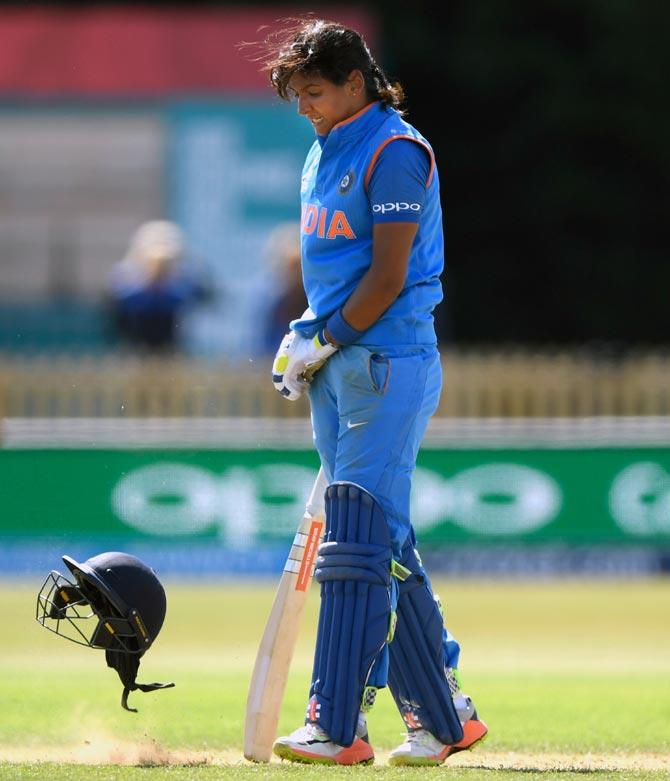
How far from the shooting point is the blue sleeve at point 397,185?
221 inches

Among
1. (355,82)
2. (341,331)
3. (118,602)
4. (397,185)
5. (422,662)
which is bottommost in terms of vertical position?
(422,662)

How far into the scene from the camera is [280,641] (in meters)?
5.93

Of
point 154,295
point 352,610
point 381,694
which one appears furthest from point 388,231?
point 154,295

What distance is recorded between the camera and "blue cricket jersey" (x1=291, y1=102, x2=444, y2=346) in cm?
573

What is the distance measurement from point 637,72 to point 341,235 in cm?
2192

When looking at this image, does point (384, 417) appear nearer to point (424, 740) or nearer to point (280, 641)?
point (280, 641)

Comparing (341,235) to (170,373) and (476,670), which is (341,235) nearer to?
(476,670)

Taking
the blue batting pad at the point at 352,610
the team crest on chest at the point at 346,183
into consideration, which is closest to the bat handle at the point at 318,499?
the blue batting pad at the point at 352,610

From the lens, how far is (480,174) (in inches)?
1086

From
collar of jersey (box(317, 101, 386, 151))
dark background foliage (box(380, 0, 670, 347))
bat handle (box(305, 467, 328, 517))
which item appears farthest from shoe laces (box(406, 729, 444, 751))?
dark background foliage (box(380, 0, 670, 347))

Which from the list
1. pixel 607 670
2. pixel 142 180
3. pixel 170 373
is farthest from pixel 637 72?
pixel 607 670

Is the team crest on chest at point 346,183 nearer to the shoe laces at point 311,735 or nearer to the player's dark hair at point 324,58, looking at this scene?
the player's dark hair at point 324,58

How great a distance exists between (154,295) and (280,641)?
31.5 ft

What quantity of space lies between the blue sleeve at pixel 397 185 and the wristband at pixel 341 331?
1.08ft
